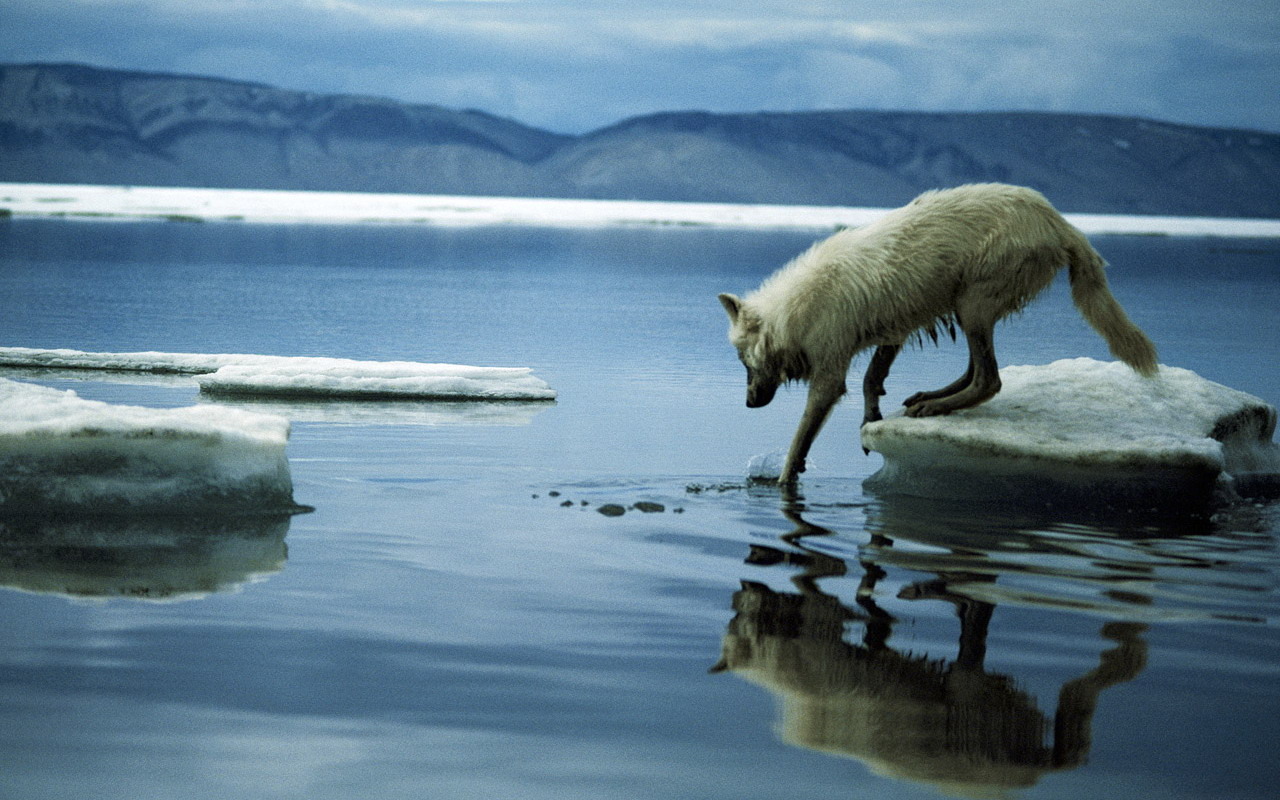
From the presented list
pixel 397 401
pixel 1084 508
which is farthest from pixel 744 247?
pixel 1084 508

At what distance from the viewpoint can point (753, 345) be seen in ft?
34.3

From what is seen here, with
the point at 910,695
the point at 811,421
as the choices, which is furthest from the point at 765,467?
the point at 910,695

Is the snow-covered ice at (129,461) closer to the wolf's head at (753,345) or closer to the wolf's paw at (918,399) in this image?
the wolf's head at (753,345)

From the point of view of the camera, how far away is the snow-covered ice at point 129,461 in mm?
8422

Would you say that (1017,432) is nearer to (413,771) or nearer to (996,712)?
(996,712)

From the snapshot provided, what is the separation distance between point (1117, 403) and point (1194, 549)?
237cm

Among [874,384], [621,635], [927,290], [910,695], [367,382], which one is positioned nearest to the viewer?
[910,695]

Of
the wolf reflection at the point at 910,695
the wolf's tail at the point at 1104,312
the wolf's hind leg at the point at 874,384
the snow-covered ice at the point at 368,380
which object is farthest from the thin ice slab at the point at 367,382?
the wolf reflection at the point at 910,695

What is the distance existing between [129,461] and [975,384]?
548 centimetres

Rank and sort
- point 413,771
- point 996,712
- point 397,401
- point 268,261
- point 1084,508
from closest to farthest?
point 413,771
point 996,712
point 1084,508
point 397,401
point 268,261

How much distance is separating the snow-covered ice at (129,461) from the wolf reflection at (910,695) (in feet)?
10.6

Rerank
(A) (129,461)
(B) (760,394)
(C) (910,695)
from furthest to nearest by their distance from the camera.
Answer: (B) (760,394), (A) (129,461), (C) (910,695)

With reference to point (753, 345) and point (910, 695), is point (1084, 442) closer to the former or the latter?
point (753, 345)

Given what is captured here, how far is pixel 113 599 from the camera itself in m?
6.88
